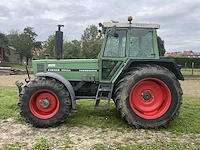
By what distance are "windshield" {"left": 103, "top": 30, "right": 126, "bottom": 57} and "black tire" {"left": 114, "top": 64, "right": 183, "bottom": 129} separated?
52cm

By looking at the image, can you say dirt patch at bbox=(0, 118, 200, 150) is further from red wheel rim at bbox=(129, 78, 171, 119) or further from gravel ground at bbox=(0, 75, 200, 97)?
gravel ground at bbox=(0, 75, 200, 97)

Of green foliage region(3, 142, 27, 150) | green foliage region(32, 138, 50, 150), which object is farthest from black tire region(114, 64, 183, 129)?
green foliage region(3, 142, 27, 150)


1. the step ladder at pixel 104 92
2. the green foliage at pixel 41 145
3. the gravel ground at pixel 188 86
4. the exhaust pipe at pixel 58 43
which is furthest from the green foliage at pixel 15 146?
the gravel ground at pixel 188 86

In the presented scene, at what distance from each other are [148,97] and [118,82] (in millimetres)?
738

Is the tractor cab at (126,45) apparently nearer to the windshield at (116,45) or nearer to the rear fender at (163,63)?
the windshield at (116,45)

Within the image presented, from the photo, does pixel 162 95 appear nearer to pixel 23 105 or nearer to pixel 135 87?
pixel 135 87

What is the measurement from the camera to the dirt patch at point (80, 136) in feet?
12.8

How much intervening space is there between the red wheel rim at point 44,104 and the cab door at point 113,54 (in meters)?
1.19

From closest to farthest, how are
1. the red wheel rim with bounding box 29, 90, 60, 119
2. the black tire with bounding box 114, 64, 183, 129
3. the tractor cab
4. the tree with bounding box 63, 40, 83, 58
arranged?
the black tire with bounding box 114, 64, 183, 129 < the red wheel rim with bounding box 29, 90, 60, 119 < the tractor cab < the tree with bounding box 63, 40, 83, 58

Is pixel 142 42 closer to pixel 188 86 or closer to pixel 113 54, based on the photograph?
pixel 113 54

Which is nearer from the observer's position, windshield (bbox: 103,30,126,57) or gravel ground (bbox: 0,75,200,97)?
windshield (bbox: 103,30,126,57)

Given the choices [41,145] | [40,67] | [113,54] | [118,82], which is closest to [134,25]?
[113,54]

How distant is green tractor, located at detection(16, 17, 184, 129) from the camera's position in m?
4.70

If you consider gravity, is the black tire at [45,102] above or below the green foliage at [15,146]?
above
